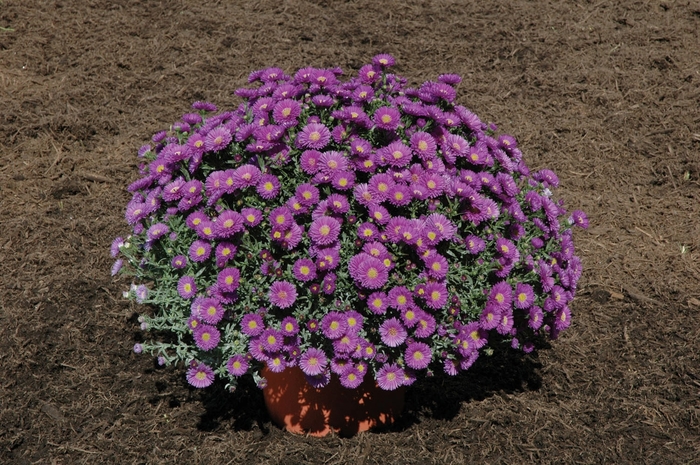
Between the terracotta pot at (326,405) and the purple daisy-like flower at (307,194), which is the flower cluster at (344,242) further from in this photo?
the terracotta pot at (326,405)

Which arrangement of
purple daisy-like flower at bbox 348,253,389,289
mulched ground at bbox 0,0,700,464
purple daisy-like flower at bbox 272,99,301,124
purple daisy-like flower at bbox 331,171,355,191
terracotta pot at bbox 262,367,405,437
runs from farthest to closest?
mulched ground at bbox 0,0,700,464
terracotta pot at bbox 262,367,405,437
purple daisy-like flower at bbox 272,99,301,124
purple daisy-like flower at bbox 331,171,355,191
purple daisy-like flower at bbox 348,253,389,289

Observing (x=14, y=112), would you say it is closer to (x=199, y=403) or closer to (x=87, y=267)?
(x=87, y=267)

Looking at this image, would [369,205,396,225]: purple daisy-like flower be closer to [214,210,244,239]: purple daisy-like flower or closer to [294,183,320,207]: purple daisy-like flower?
[294,183,320,207]: purple daisy-like flower

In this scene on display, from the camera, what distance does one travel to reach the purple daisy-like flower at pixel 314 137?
2678mm

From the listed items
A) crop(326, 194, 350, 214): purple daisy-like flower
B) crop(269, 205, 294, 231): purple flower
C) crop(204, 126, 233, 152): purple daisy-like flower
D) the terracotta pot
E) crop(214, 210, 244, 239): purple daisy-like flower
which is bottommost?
the terracotta pot

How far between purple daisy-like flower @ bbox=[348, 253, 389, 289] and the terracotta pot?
52 centimetres

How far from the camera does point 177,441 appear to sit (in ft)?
10.4

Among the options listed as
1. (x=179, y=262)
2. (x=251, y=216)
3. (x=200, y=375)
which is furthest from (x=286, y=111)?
(x=200, y=375)

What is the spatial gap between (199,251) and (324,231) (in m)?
0.44

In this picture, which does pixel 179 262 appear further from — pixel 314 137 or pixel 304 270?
pixel 314 137

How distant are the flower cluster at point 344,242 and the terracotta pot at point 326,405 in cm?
17

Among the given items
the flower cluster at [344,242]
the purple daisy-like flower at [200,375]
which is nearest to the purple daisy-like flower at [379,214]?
the flower cluster at [344,242]

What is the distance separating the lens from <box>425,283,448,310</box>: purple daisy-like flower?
2561mm

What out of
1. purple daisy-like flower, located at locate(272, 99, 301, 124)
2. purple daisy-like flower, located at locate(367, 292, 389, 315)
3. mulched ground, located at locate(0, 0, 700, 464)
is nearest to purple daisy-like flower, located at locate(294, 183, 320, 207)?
purple daisy-like flower, located at locate(272, 99, 301, 124)
